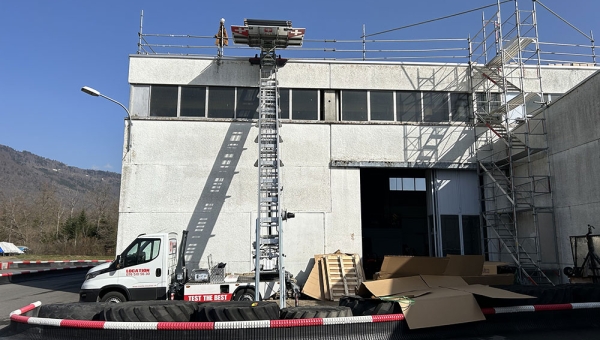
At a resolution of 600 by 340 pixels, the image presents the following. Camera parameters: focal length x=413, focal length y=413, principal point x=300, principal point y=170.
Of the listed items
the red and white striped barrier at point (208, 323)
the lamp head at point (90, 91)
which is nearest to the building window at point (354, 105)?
the lamp head at point (90, 91)

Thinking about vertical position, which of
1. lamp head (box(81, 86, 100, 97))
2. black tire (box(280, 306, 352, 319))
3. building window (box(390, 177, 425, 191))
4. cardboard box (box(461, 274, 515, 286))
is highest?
lamp head (box(81, 86, 100, 97))

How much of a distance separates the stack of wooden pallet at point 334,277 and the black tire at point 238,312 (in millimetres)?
6750

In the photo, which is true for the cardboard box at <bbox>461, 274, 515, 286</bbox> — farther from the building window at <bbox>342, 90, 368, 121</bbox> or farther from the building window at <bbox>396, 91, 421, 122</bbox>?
the building window at <bbox>342, 90, 368, 121</bbox>

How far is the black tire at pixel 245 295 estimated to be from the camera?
10922 millimetres

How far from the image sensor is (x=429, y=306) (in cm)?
651

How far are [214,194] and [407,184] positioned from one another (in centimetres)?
1166

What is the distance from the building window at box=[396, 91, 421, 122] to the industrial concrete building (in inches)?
1.5

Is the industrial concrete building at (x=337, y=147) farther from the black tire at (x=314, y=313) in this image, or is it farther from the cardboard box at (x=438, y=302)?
the black tire at (x=314, y=313)

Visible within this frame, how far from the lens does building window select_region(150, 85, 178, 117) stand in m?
14.7

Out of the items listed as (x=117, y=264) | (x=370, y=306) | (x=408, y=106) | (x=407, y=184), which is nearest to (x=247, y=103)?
(x=408, y=106)

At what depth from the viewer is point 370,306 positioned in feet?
22.8

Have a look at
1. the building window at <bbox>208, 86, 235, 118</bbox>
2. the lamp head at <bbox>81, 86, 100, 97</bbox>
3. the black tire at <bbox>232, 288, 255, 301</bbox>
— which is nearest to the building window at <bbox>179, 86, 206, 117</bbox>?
the building window at <bbox>208, 86, 235, 118</bbox>

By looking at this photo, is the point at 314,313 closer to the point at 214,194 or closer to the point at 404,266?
the point at 404,266

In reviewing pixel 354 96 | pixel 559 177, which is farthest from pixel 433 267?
pixel 354 96
